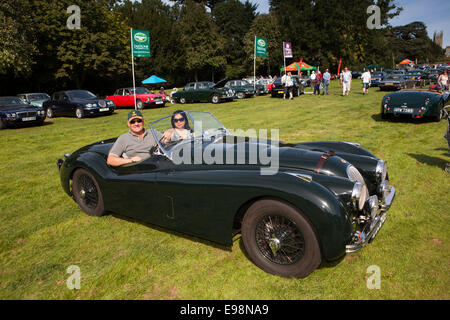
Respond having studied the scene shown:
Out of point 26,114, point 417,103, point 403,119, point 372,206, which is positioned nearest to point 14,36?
point 26,114

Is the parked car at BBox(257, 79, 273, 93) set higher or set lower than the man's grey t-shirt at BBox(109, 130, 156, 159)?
higher

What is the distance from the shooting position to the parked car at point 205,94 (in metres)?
20.1

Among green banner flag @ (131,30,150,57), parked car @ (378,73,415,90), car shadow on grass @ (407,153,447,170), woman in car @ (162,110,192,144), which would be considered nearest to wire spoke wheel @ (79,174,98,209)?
woman in car @ (162,110,192,144)

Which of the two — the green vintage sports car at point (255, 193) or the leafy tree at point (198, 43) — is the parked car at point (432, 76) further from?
the green vintage sports car at point (255, 193)

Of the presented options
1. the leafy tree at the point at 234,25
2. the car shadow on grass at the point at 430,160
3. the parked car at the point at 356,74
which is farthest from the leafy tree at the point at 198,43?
the car shadow on grass at the point at 430,160

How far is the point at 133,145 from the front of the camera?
412cm

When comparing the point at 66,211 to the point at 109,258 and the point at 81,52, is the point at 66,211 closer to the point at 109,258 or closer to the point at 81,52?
the point at 109,258

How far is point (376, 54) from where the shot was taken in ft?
176

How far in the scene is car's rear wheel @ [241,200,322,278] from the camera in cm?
255

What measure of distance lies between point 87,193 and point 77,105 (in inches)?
534

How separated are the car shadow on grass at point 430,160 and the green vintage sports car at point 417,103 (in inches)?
150

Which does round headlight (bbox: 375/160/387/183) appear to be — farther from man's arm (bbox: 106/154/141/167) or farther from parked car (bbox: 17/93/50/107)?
parked car (bbox: 17/93/50/107)

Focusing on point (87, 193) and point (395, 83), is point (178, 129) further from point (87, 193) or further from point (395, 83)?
point (395, 83)
